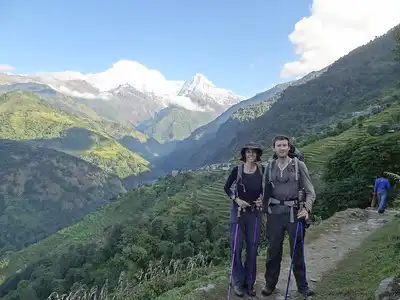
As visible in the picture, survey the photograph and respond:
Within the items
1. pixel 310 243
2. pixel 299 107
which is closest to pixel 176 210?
pixel 310 243

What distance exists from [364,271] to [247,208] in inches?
114

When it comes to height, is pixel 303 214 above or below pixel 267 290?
above

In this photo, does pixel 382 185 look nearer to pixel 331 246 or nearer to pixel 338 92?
pixel 331 246

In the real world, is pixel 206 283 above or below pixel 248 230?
below

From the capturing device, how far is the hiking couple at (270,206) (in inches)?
239

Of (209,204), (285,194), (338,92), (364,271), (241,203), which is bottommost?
(209,204)

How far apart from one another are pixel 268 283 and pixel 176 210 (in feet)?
121

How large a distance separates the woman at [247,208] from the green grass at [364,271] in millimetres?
1267

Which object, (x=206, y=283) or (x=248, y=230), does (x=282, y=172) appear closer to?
(x=248, y=230)

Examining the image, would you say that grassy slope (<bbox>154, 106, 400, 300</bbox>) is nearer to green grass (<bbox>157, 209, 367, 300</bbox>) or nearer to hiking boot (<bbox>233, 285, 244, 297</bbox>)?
green grass (<bbox>157, 209, 367, 300</bbox>)

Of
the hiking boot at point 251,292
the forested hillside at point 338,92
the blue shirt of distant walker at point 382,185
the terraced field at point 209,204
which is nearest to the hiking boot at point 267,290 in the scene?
the hiking boot at point 251,292

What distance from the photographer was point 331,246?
9.79 meters

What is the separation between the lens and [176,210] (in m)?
42.8

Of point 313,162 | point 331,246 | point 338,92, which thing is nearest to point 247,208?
point 331,246
